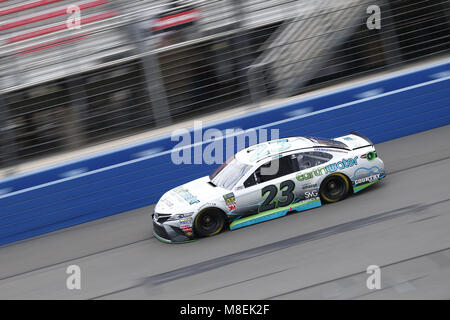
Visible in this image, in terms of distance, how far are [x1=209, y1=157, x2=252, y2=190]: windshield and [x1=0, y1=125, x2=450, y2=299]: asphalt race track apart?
787 millimetres

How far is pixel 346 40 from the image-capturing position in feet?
39.7

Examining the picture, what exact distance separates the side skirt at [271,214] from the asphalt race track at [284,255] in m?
0.08

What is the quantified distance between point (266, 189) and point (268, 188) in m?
0.04

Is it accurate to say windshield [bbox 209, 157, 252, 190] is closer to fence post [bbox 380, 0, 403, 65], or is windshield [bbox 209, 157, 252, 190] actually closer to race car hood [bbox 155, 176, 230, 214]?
race car hood [bbox 155, 176, 230, 214]

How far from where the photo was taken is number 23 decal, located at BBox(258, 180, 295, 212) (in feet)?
29.2

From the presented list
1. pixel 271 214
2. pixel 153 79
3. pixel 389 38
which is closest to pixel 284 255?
pixel 271 214

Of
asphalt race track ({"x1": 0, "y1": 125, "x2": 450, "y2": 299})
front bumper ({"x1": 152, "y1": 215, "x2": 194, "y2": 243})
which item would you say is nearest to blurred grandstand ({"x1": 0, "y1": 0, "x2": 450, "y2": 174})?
asphalt race track ({"x1": 0, "y1": 125, "x2": 450, "y2": 299})

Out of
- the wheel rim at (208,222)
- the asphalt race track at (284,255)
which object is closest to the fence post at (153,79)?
the asphalt race track at (284,255)

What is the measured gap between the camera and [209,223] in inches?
351

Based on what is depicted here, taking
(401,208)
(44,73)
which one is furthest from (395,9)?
(44,73)

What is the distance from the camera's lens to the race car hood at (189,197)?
28.9ft

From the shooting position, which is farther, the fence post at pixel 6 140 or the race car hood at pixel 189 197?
the fence post at pixel 6 140

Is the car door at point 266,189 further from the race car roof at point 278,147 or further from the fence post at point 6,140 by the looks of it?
the fence post at point 6,140

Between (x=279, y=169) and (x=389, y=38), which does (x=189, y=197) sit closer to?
(x=279, y=169)
